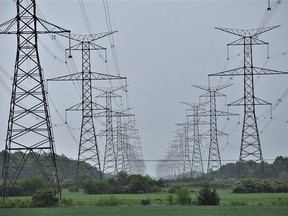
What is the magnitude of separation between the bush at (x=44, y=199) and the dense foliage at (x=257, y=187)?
3449cm

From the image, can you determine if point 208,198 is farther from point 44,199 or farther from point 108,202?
point 44,199

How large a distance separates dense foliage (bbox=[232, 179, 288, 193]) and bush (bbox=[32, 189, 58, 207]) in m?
34.5

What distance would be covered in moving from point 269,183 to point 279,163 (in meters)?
75.0

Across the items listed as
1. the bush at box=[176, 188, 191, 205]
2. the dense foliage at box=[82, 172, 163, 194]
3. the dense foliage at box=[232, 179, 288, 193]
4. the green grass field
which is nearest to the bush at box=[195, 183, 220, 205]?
the green grass field

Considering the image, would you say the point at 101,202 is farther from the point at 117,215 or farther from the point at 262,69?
the point at 262,69

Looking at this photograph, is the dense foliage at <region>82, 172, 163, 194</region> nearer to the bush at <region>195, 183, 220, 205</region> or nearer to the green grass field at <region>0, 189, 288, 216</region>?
the green grass field at <region>0, 189, 288, 216</region>

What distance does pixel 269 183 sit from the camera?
7819cm

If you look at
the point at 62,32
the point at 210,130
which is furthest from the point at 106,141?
the point at 62,32

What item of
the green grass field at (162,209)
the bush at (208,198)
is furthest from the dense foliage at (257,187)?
the bush at (208,198)

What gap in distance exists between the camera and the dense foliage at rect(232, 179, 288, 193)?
75688 mm

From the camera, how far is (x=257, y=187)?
250 ft

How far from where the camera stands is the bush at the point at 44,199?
46844mm

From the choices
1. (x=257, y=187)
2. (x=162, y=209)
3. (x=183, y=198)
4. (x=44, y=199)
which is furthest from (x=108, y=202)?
(x=257, y=187)

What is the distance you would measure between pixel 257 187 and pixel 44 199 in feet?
124
